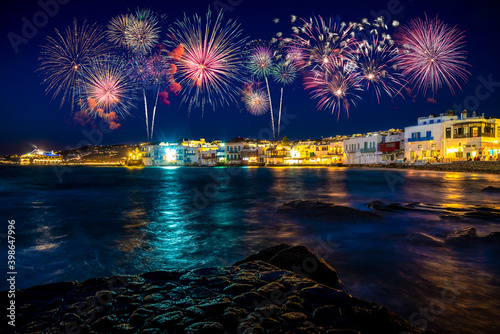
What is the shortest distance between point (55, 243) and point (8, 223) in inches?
271

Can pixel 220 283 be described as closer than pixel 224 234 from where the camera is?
Yes

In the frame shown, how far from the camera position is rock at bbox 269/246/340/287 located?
523 centimetres

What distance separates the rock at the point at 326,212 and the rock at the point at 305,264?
7.07m

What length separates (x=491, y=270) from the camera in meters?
6.34

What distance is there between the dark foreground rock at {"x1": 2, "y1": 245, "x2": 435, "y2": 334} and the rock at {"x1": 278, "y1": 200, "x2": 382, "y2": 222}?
8.42 metres

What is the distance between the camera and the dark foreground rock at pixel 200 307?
3.28 m

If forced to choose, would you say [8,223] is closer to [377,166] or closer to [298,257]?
[298,257]

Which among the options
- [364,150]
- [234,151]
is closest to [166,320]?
[364,150]

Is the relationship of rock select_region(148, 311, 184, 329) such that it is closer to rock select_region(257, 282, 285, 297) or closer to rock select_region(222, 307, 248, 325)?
rock select_region(222, 307, 248, 325)

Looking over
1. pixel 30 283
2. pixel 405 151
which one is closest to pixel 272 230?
pixel 30 283

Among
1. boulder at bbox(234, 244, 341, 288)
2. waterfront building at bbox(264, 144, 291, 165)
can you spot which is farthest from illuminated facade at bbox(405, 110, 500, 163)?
boulder at bbox(234, 244, 341, 288)

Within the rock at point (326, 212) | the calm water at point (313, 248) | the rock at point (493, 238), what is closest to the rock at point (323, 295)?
the calm water at point (313, 248)

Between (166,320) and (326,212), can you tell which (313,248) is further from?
(166,320)

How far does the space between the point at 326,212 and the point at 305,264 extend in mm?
8202
